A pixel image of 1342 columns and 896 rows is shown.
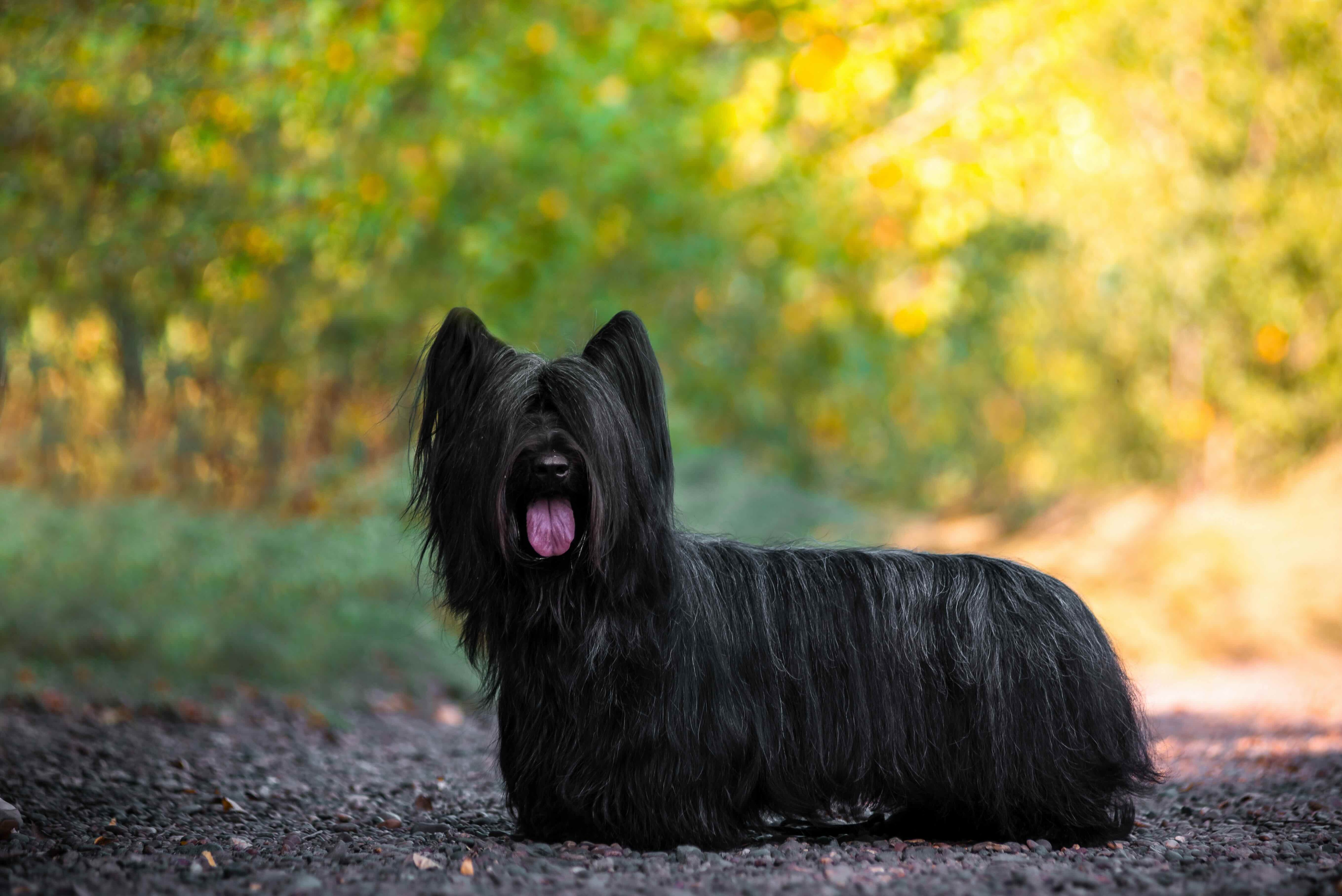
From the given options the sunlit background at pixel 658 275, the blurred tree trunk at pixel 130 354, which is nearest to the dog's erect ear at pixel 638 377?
the sunlit background at pixel 658 275

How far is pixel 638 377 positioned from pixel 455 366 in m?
0.72

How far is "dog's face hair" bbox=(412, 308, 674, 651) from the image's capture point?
187 inches

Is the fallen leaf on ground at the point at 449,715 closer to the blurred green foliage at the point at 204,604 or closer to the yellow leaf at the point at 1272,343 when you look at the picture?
the blurred green foliage at the point at 204,604

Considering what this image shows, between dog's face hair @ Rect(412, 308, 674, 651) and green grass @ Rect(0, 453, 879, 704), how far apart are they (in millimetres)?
5629

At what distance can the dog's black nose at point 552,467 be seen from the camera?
471cm

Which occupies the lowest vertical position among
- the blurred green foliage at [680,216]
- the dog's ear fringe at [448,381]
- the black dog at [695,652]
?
the black dog at [695,652]

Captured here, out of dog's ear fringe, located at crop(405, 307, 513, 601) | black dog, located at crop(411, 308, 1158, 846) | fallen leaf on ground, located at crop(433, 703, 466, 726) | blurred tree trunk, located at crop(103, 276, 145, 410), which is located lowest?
fallen leaf on ground, located at crop(433, 703, 466, 726)

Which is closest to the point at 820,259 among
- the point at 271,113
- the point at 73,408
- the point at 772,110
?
the point at 772,110

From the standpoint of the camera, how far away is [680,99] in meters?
15.1

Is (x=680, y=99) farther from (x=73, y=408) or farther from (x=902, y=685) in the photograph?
(x=902, y=685)

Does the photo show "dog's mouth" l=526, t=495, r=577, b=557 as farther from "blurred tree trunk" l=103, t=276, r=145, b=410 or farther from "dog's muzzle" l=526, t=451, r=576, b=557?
"blurred tree trunk" l=103, t=276, r=145, b=410

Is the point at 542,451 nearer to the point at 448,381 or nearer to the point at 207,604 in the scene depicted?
the point at 448,381

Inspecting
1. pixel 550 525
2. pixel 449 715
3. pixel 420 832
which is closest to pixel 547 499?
pixel 550 525

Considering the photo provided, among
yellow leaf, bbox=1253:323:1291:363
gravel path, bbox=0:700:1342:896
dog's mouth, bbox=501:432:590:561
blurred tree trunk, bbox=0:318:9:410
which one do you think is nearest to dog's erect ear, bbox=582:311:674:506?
dog's mouth, bbox=501:432:590:561
